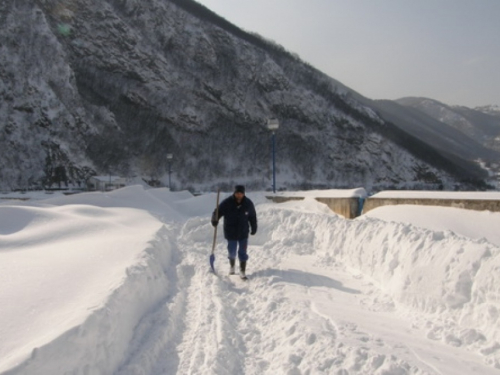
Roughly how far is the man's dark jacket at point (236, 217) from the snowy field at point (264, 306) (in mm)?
878

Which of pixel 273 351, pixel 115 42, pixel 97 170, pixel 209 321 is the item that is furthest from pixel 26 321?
pixel 115 42

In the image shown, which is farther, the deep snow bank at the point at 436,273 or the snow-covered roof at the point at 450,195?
the snow-covered roof at the point at 450,195

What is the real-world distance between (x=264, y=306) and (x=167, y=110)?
72254 mm

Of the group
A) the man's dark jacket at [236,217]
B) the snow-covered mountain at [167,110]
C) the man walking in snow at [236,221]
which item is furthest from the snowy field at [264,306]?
the snow-covered mountain at [167,110]

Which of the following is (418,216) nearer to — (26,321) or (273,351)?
(273,351)

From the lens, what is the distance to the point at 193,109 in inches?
3012

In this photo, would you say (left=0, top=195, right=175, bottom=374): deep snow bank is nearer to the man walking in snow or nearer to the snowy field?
the snowy field

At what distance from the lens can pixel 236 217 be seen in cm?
842

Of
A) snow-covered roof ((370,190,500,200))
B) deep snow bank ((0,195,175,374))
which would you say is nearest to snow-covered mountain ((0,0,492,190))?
deep snow bank ((0,195,175,374))

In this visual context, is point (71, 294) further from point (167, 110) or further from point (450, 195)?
point (167, 110)

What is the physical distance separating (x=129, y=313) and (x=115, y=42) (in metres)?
78.0

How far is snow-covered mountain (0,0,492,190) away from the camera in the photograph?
177ft

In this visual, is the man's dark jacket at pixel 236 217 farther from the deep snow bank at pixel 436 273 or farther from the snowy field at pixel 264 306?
the deep snow bank at pixel 436 273

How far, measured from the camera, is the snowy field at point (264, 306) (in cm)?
398
